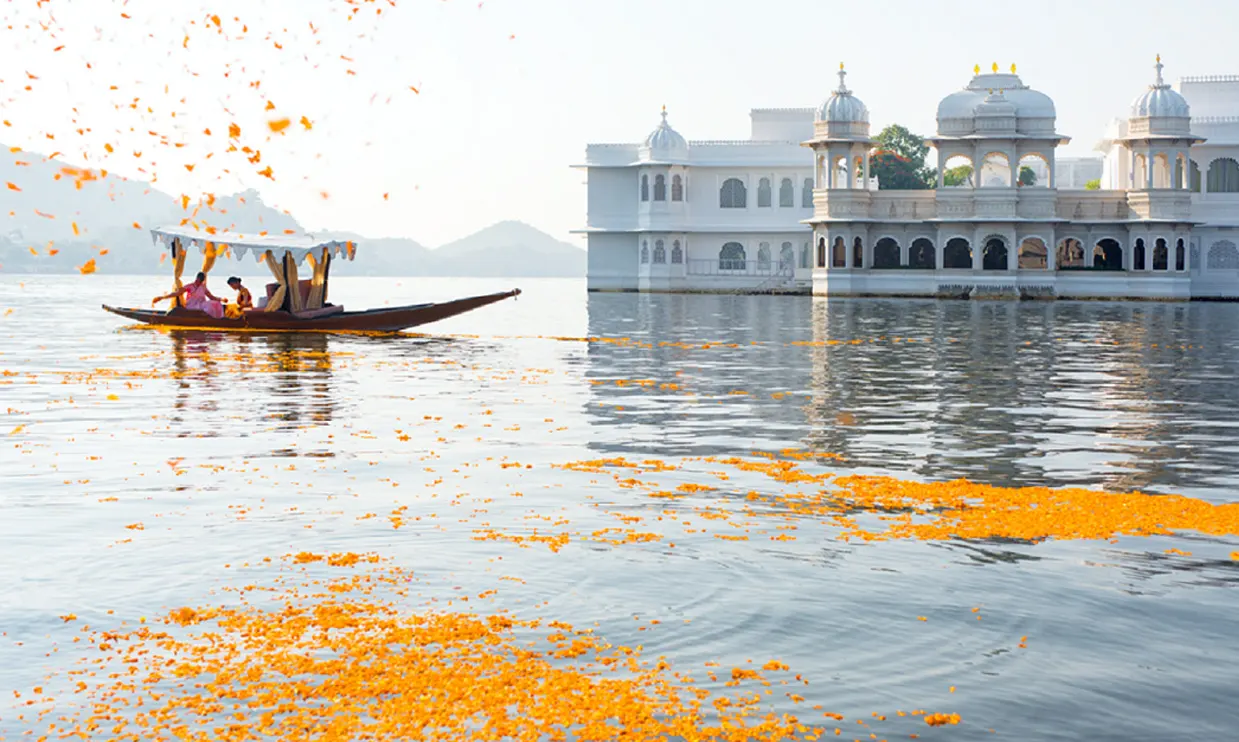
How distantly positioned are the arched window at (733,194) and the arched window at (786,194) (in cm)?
175

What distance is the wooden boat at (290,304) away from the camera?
33.2m

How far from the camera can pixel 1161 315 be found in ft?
163

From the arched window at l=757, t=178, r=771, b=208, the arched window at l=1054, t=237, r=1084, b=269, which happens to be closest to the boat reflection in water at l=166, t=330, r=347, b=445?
the arched window at l=1054, t=237, r=1084, b=269

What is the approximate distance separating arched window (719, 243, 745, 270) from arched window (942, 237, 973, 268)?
1251 centimetres

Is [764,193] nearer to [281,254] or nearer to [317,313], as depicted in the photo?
[317,313]

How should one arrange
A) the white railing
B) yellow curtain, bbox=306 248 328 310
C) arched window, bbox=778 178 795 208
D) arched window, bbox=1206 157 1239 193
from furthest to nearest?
arched window, bbox=778 178 795 208, the white railing, arched window, bbox=1206 157 1239 193, yellow curtain, bbox=306 248 328 310

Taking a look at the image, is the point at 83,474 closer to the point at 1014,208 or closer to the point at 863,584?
the point at 863,584

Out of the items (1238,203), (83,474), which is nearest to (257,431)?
(83,474)

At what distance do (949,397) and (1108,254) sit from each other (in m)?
51.7

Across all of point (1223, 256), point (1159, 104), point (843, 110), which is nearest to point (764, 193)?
point (843, 110)

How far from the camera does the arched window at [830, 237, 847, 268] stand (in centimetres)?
6925

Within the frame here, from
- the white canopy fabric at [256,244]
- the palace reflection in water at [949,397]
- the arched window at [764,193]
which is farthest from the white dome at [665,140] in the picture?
the white canopy fabric at [256,244]

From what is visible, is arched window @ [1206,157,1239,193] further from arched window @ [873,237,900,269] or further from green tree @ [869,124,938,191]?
green tree @ [869,124,938,191]

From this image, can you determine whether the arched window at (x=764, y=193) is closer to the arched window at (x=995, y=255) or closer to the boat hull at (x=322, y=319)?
the arched window at (x=995, y=255)
